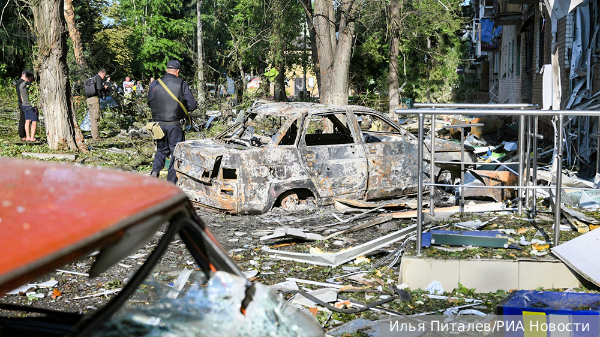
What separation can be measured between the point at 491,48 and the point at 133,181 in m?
30.0

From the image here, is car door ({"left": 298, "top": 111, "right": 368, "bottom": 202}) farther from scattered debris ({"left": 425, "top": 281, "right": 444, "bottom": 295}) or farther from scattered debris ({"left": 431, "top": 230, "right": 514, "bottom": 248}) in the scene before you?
scattered debris ({"left": 425, "top": 281, "right": 444, "bottom": 295})

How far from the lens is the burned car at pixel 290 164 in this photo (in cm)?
695

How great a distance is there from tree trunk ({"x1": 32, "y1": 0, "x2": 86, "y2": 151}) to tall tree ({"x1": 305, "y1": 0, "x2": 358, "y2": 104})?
601 centimetres

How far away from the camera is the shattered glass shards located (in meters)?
1.70

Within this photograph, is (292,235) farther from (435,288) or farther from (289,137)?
(289,137)

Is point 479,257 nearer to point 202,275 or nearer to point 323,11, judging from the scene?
point 202,275

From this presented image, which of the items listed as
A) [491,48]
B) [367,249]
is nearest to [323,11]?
[367,249]

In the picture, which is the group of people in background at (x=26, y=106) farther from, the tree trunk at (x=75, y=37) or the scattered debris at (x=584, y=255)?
the scattered debris at (x=584, y=255)

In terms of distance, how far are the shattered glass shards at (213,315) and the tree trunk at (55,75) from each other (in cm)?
1201

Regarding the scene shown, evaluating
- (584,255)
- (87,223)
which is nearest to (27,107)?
(584,255)

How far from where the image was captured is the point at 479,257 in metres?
4.62

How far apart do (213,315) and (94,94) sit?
45.9 feet

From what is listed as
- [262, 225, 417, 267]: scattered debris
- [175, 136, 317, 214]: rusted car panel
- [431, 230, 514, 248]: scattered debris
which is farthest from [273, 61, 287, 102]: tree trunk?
[431, 230, 514, 248]: scattered debris

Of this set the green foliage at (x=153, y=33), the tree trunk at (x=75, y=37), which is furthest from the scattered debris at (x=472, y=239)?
the green foliage at (x=153, y=33)
